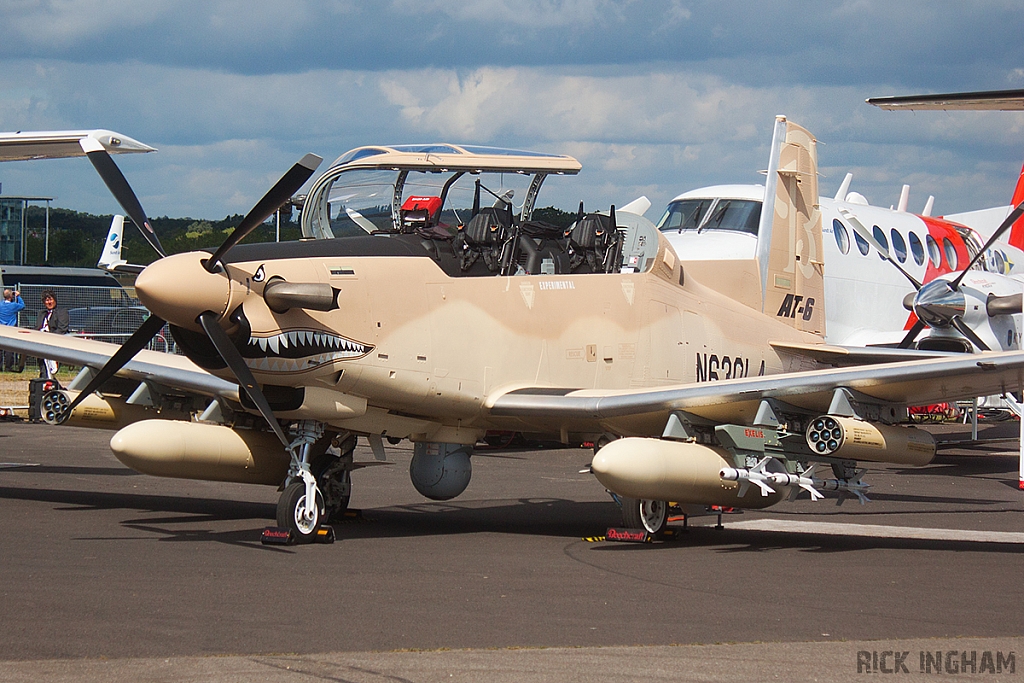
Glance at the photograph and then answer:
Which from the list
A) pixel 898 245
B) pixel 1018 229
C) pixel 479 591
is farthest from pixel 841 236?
pixel 479 591

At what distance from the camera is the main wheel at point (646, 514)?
1118cm

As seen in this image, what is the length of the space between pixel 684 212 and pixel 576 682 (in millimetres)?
17848

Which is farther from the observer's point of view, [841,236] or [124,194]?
[841,236]

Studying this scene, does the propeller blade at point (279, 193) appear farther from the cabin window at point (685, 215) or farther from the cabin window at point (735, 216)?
the cabin window at point (685, 215)

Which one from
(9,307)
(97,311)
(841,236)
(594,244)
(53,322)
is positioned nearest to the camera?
(594,244)

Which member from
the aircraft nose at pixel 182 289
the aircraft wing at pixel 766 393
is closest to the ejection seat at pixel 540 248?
the aircraft wing at pixel 766 393

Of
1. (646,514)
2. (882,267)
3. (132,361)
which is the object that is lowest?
(646,514)

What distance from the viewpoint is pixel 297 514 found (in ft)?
32.8

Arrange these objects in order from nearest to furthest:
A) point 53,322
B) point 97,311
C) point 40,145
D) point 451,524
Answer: point 451,524 → point 40,145 → point 53,322 → point 97,311

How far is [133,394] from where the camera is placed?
12.7m

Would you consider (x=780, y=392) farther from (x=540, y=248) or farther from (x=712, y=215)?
(x=712, y=215)

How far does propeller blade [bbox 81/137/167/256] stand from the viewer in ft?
32.6

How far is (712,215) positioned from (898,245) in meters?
4.27

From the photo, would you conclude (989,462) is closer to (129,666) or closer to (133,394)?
(133,394)
